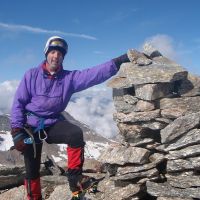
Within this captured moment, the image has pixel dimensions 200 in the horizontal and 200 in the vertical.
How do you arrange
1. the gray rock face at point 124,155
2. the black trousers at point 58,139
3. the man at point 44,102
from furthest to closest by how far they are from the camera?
the gray rock face at point 124,155
the man at point 44,102
the black trousers at point 58,139

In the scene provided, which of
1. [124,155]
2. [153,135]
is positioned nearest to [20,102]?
[124,155]

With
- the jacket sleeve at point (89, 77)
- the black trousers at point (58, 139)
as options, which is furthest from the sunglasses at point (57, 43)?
the black trousers at point (58, 139)

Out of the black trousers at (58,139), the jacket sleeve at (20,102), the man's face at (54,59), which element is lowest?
the black trousers at (58,139)

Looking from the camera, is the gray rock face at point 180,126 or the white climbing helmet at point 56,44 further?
the gray rock face at point 180,126

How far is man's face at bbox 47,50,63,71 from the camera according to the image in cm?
1356

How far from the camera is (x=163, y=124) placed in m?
15.2

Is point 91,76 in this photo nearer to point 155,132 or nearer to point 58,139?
point 58,139

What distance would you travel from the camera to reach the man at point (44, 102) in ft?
43.4

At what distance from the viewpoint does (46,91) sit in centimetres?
1338

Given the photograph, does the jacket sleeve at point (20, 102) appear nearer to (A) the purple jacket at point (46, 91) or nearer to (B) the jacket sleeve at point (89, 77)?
(A) the purple jacket at point (46, 91)

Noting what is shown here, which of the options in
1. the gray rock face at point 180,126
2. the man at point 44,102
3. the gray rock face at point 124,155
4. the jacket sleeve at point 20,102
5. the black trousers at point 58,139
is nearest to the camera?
the black trousers at point 58,139

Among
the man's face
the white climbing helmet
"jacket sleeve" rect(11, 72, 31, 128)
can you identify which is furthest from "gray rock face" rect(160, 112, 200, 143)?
"jacket sleeve" rect(11, 72, 31, 128)

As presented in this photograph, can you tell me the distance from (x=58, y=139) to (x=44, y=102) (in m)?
1.59

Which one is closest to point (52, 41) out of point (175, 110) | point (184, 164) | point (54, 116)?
point (54, 116)
